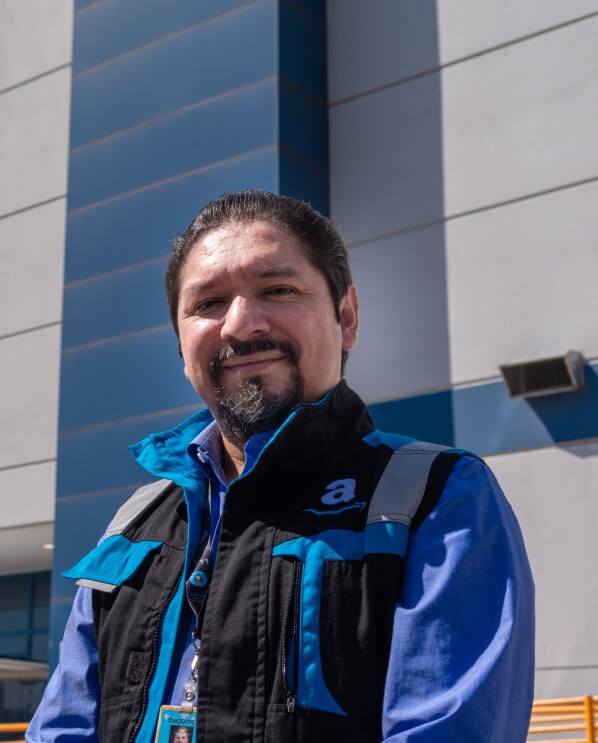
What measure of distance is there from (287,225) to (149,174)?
9.73m

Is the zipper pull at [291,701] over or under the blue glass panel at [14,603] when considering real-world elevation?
over

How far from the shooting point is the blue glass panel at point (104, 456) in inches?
422

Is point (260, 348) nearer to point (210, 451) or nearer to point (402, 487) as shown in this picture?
point (210, 451)

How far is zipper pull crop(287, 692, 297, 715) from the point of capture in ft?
5.56

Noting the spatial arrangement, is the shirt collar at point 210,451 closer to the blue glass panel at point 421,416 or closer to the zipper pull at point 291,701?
the zipper pull at point 291,701

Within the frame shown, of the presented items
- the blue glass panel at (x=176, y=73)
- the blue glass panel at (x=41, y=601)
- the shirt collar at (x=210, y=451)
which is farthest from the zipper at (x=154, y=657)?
the blue glass panel at (x=41, y=601)

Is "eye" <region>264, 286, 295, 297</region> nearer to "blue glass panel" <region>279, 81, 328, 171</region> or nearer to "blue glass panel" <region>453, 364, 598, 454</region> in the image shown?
"blue glass panel" <region>453, 364, 598, 454</region>

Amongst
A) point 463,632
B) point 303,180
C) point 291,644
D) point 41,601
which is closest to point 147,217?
point 303,180

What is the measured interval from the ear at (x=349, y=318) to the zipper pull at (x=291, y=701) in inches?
34.6

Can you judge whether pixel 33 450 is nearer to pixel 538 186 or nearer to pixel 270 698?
pixel 538 186

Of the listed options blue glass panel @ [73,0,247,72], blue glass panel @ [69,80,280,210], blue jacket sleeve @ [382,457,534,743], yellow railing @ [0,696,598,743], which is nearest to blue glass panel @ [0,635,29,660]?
blue glass panel @ [69,80,280,210]

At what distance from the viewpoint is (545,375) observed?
9.00 m

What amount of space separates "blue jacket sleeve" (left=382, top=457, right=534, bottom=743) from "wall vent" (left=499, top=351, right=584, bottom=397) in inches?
286

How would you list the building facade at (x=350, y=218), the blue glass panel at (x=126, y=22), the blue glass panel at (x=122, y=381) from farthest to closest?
the blue glass panel at (x=126, y=22) < the blue glass panel at (x=122, y=381) < the building facade at (x=350, y=218)
